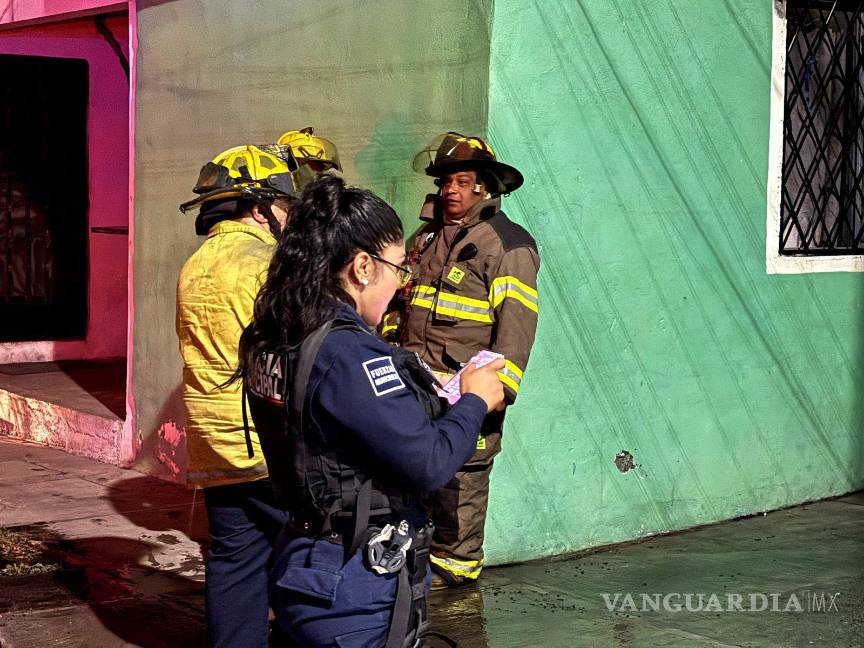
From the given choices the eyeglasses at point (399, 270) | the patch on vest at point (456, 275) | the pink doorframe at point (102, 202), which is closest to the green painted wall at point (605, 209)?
the patch on vest at point (456, 275)

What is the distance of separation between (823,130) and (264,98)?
3.38 meters

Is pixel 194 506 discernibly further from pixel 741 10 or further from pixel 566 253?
pixel 741 10

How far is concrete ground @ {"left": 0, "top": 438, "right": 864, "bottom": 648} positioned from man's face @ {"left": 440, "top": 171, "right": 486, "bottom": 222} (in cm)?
173

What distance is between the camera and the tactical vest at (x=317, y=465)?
2.76m

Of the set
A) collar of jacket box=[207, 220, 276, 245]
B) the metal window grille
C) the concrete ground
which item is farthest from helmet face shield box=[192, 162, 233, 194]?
the metal window grille

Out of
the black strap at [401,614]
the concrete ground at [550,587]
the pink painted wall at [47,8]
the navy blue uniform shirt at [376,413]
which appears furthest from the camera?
the pink painted wall at [47,8]

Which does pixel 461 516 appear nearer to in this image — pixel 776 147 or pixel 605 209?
pixel 605 209

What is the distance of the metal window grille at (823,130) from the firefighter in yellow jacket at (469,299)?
8.03 ft

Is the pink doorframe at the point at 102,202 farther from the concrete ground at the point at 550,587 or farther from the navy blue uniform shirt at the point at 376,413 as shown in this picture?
the navy blue uniform shirt at the point at 376,413

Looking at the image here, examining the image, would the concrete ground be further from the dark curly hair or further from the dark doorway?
the dark doorway

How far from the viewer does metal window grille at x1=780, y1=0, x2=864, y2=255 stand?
23.4 feet

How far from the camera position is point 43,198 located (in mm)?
10969

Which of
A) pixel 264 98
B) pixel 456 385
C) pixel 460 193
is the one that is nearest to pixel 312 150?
pixel 460 193

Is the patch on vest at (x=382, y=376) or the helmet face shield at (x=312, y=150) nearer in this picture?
the patch on vest at (x=382, y=376)
